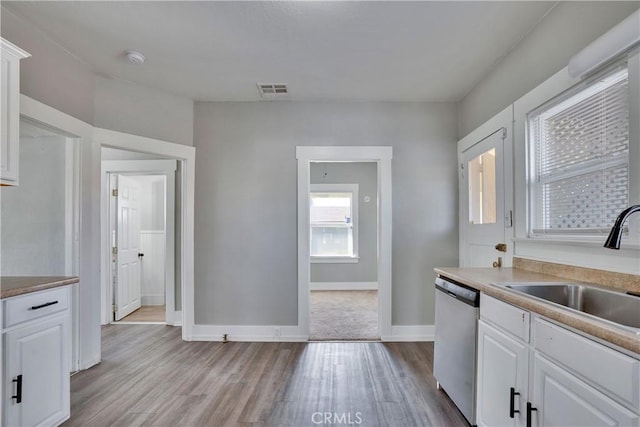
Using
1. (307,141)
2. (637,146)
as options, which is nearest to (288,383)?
(307,141)

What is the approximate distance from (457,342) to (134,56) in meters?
3.21

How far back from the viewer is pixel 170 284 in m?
3.91

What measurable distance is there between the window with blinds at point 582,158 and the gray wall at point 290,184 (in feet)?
4.36

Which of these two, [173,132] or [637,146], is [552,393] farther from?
[173,132]

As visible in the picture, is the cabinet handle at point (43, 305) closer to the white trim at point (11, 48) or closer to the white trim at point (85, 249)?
the white trim at point (85, 249)

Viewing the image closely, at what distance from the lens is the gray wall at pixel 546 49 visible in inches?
65.2

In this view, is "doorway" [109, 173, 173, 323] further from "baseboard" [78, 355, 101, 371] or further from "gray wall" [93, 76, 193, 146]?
"baseboard" [78, 355, 101, 371]

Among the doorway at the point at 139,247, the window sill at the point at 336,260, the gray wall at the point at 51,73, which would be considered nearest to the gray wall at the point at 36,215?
the gray wall at the point at 51,73

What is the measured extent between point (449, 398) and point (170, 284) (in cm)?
328

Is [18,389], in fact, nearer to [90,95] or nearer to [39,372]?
[39,372]

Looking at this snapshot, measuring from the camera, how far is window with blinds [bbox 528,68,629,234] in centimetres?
154

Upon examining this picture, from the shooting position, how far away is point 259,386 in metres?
2.46

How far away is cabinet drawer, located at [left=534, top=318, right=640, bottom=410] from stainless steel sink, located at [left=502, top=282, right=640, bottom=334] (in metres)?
0.33

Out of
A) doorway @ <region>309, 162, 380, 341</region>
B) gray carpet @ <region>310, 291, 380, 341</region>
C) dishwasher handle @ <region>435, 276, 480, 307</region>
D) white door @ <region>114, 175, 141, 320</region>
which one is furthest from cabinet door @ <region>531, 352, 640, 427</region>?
doorway @ <region>309, 162, 380, 341</region>
